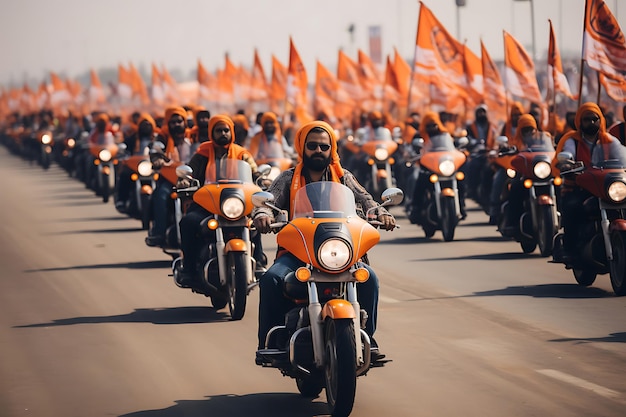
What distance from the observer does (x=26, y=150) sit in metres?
62.1

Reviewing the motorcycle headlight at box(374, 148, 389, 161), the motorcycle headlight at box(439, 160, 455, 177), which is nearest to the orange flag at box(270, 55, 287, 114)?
the motorcycle headlight at box(374, 148, 389, 161)

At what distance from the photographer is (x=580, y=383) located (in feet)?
29.8

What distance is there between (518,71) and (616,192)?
53.6 ft

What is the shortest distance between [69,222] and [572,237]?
12899mm

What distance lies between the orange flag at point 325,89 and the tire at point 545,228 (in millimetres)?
29252

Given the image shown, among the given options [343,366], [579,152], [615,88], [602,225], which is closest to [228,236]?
[602,225]

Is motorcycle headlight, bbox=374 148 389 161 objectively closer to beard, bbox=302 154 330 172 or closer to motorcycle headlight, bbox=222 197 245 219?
motorcycle headlight, bbox=222 197 245 219

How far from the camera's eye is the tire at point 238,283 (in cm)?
1220

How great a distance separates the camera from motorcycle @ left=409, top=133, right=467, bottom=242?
19.6 metres

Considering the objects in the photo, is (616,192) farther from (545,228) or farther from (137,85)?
(137,85)

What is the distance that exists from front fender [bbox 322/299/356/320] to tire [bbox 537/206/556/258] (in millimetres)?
9154

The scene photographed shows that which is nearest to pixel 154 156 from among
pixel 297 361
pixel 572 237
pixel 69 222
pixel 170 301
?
pixel 170 301

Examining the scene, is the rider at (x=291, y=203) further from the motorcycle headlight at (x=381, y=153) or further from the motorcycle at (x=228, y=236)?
the motorcycle headlight at (x=381, y=153)

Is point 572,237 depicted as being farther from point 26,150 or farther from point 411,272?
point 26,150
